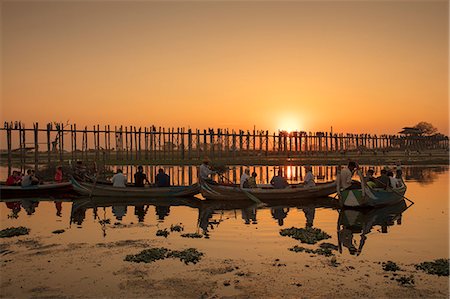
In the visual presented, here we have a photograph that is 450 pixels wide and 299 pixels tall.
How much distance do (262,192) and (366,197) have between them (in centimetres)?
522

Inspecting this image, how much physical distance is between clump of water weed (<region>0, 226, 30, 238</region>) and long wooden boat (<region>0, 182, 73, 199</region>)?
9731 mm

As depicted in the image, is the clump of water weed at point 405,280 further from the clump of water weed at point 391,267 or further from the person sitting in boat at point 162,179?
the person sitting in boat at point 162,179

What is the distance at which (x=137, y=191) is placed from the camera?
74.5ft

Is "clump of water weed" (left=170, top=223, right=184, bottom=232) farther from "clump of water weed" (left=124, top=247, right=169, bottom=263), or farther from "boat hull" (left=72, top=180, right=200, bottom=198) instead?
"boat hull" (left=72, top=180, right=200, bottom=198)

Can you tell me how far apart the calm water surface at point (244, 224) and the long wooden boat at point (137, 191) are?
0.53 metres

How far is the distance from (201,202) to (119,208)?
14.1 ft

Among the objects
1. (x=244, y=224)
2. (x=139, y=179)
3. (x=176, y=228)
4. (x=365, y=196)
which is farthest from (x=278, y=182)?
(x=176, y=228)

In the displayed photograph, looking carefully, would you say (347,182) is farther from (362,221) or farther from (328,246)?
(328,246)

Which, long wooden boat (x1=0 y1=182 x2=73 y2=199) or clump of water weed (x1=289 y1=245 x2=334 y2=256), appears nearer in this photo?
clump of water weed (x1=289 y1=245 x2=334 y2=256)

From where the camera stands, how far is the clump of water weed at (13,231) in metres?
13.8

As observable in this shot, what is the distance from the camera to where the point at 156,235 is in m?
13.9

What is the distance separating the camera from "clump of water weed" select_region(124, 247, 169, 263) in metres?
10.9

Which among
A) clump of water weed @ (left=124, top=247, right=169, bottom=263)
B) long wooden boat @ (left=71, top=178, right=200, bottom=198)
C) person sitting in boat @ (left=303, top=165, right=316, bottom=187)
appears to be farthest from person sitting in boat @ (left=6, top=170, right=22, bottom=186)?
person sitting in boat @ (left=303, top=165, right=316, bottom=187)

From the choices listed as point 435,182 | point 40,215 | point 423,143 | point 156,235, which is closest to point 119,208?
point 40,215
